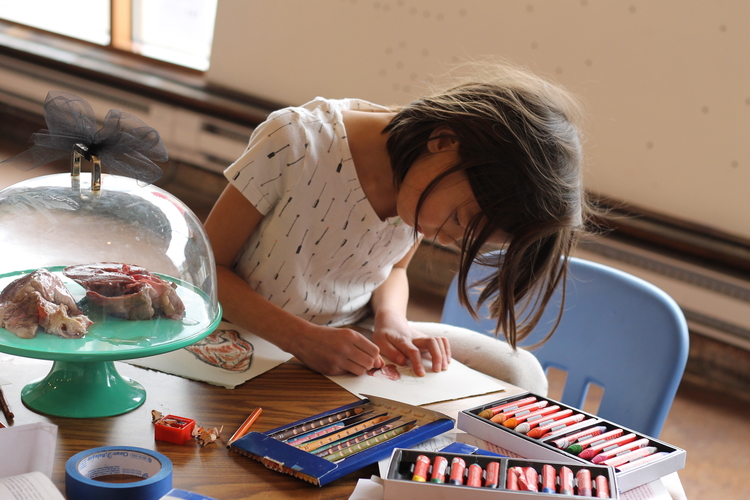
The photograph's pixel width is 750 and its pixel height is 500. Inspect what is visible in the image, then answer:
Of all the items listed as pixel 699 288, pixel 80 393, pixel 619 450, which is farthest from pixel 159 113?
pixel 619 450

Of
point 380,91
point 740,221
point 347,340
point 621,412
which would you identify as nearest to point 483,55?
point 380,91

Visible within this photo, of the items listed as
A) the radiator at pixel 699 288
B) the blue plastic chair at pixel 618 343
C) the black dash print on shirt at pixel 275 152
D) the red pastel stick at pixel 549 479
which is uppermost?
the black dash print on shirt at pixel 275 152

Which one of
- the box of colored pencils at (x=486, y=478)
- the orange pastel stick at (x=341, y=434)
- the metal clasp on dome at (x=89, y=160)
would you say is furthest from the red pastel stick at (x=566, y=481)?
the metal clasp on dome at (x=89, y=160)

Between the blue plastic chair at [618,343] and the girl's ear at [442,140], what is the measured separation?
40 centimetres

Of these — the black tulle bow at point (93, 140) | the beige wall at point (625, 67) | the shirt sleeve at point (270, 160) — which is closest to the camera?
the black tulle bow at point (93, 140)

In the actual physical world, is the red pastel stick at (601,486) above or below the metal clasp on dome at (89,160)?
below

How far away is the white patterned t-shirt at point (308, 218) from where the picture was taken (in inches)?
42.8

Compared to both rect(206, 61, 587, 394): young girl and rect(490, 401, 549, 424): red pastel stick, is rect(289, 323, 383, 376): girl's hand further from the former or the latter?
rect(490, 401, 549, 424): red pastel stick

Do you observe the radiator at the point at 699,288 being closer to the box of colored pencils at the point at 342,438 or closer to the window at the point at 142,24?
the box of colored pencils at the point at 342,438

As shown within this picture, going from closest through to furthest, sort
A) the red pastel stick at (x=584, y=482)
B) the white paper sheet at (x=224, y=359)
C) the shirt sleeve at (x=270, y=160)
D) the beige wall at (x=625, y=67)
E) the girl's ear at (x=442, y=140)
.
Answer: the red pastel stick at (x=584, y=482) → the white paper sheet at (x=224, y=359) → the girl's ear at (x=442, y=140) → the shirt sleeve at (x=270, y=160) → the beige wall at (x=625, y=67)

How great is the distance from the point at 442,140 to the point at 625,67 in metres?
1.78

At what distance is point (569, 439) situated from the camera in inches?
29.9

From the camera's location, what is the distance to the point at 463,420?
800mm

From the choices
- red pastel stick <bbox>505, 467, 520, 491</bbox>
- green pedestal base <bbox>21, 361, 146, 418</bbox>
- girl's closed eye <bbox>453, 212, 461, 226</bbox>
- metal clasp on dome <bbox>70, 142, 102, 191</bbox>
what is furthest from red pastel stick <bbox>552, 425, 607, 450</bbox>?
metal clasp on dome <bbox>70, 142, 102, 191</bbox>
